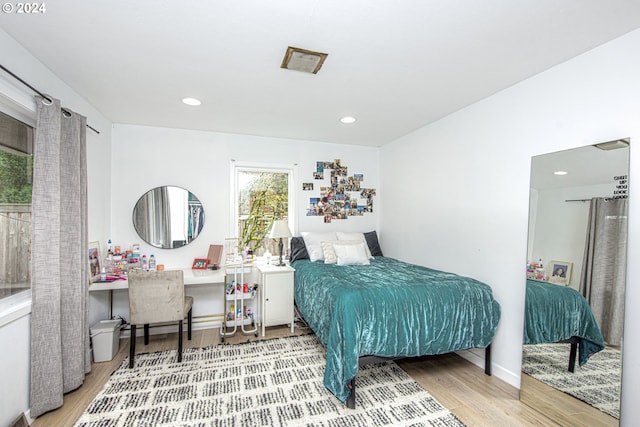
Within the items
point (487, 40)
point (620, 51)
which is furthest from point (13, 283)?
point (620, 51)

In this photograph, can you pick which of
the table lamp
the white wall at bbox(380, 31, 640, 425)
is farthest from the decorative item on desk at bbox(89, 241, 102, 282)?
the white wall at bbox(380, 31, 640, 425)

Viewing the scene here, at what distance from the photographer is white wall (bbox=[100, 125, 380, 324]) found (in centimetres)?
349

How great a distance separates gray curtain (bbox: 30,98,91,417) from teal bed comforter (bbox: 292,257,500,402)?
1873mm

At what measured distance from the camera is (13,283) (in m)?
1.98

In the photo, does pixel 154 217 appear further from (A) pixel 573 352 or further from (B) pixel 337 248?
(A) pixel 573 352

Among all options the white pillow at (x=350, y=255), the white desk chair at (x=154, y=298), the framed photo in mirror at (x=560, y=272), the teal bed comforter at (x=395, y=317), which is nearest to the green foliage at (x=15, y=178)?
the white desk chair at (x=154, y=298)

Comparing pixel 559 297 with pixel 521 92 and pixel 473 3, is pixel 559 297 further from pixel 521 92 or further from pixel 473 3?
pixel 473 3

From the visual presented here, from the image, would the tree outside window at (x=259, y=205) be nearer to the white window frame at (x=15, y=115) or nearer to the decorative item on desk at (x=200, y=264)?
the decorative item on desk at (x=200, y=264)

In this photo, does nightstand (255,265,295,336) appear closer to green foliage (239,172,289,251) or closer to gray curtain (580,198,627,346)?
green foliage (239,172,289,251)

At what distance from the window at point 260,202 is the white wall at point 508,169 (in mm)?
1592

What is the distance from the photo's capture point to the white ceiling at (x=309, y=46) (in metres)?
1.56

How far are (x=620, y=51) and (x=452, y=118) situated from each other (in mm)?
1383

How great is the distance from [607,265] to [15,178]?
386 cm

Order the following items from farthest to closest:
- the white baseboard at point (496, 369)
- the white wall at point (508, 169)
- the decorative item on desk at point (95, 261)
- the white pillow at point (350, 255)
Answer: the white pillow at point (350, 255) < the decorative item on desk at point (95, 261) < the white baseboard at point (496, 369) < the white wall at point (508, 169)
